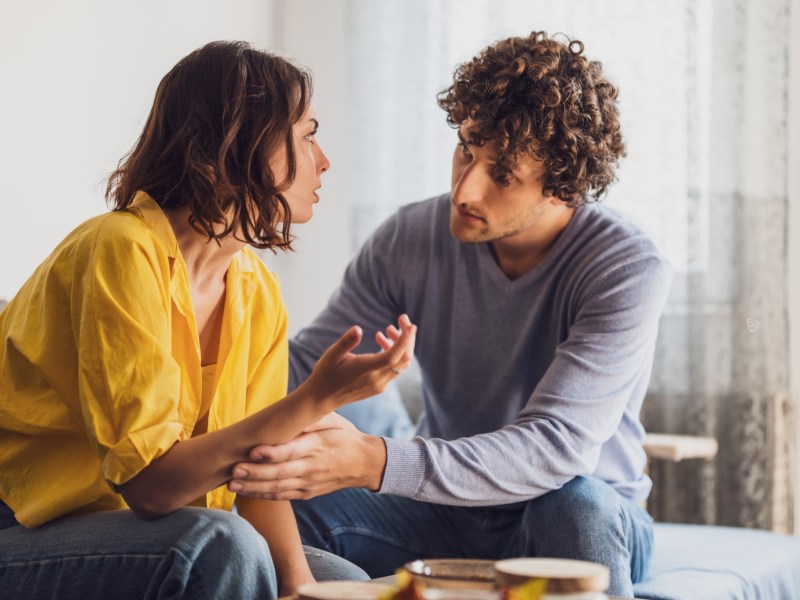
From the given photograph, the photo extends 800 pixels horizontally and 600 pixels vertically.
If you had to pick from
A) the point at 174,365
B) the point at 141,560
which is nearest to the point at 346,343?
the point at 174,365

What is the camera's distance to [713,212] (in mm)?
3012

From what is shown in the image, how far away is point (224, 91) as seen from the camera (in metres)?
1.42

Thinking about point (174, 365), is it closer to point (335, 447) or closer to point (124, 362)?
point (124, 362)

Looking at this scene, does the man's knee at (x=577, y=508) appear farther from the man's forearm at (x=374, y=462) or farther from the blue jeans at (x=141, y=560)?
the blue jeans at (x=141, y=560)

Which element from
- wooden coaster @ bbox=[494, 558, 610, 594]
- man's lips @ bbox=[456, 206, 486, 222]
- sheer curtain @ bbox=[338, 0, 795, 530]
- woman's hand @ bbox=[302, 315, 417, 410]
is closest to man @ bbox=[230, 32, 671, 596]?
man's lips @ bbox=[456, 206, 486, 222]

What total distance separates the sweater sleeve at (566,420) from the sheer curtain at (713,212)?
1.10 meters

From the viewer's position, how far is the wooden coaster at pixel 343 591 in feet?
3.02

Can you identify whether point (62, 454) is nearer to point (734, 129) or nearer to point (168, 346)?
point (168, 346)

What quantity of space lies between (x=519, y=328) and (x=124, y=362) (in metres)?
0.88

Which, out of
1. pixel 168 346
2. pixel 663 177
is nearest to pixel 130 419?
pixel 168 346

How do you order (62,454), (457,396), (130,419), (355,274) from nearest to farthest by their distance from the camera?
(130,419)
(62,454)
(457,396)
(355,274)

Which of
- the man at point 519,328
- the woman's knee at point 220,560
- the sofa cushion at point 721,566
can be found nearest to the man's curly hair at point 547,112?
the man at point 519,328

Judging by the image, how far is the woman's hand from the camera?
1.15 metres

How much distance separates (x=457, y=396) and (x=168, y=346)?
2.61ft
